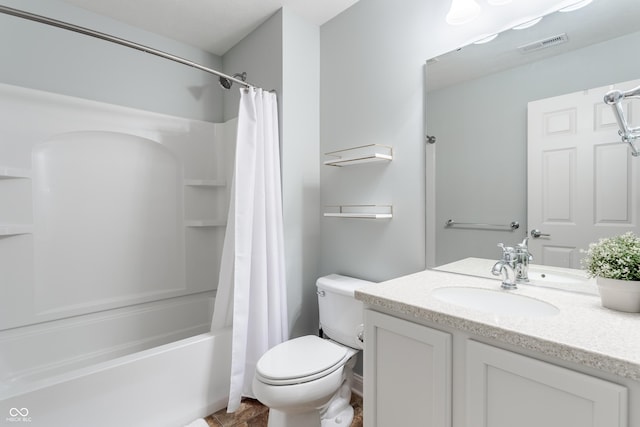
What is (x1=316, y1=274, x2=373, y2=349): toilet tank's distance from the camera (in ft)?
5.52

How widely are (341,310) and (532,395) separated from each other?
1.05 meters

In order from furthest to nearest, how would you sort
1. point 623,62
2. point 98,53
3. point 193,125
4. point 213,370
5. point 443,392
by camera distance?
1. point 193,125
2. point 98,53
3. point 213,370
4. point 623,62
5. point 443,392

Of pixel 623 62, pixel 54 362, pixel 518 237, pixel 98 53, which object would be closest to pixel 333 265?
pixel 518 237

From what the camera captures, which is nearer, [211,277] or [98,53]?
[98,53]

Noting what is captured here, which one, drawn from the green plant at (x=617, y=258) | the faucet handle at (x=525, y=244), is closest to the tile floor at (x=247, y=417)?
the faucet handle at (x=525, y=244)

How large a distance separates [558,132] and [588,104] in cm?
13

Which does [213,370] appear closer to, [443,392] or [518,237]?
[443,392]

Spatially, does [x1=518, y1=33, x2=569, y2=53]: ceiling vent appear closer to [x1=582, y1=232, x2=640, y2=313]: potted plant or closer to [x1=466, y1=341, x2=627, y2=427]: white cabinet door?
[x1=582, y1=232, x2=640, y2=313]: potted plant

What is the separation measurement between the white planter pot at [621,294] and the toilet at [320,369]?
1.01 metres

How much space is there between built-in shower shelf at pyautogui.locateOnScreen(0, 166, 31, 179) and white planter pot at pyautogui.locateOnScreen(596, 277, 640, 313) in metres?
2.84

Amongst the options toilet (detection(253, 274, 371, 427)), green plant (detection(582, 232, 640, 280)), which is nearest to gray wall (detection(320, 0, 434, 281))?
toilet (detection(253, 274, 371, 427))

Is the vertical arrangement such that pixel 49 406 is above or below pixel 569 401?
below

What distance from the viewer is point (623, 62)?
1.09 m

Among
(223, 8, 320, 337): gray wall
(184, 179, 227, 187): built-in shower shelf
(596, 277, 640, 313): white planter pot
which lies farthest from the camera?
(184, 179, 227, 187): built-in shower shelf
